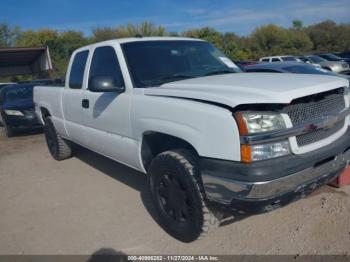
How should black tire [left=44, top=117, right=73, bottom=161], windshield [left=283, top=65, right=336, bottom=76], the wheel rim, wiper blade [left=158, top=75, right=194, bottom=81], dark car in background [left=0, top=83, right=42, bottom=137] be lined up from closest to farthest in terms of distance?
the wheel rim < wiper blade [left=158, top=75, right=194, bottom=81] < black tire [left=44, top=117, right=73, bottom=161] < windshield [left=283, top=65, right=336, bottom=76] < dark car in background [left=0, top=83, right=42, bottom=137]

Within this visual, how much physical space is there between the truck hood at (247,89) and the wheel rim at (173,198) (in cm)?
78

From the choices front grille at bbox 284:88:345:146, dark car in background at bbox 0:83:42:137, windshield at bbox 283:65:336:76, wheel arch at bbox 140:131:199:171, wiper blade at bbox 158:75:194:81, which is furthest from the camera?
dark car in background at bbox 0:83:42:137

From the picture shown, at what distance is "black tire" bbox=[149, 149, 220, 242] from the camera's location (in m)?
2.92

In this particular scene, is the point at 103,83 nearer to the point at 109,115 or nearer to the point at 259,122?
the point at 109,115

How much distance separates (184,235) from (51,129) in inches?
162

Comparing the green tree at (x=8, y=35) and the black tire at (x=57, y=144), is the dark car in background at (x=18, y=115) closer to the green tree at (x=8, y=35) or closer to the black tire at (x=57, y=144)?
the black tire at (x=57, y=144)

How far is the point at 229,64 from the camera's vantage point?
4.46m

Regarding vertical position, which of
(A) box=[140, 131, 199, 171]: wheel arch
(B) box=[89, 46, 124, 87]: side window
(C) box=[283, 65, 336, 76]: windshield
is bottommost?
(A) box=[140, 131, 199, 171]: wheel arch

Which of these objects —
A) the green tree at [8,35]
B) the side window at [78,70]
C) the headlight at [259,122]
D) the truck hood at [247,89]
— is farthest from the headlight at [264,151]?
the green tree at [8,35]

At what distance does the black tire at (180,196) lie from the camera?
9.59ft

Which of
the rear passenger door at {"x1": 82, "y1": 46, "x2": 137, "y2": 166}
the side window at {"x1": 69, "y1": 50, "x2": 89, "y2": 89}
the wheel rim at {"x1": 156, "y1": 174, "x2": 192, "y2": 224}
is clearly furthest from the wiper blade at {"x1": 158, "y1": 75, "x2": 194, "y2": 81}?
the side window at {"x1": 69, "y1": 50, "x2": 89, "y2": 89}

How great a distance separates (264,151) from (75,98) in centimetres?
317

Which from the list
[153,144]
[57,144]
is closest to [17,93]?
[57,144]

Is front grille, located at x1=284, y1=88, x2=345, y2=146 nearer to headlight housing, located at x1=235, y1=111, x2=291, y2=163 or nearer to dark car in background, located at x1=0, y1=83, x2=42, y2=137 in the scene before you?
headlight housing, located at x1=235, y1=111, x2=291, y2=163
